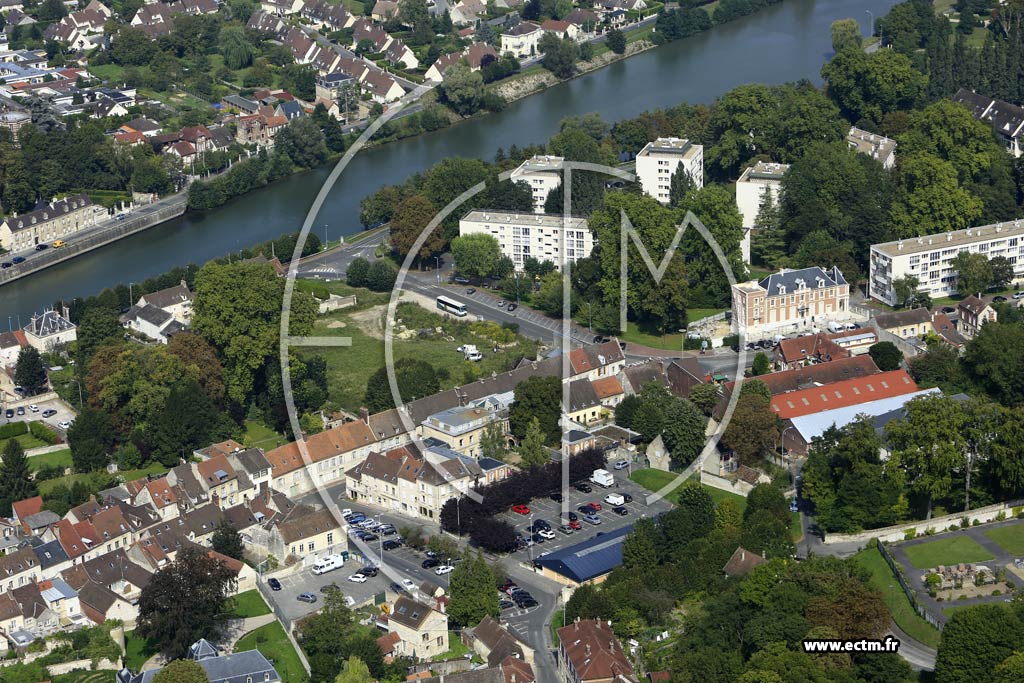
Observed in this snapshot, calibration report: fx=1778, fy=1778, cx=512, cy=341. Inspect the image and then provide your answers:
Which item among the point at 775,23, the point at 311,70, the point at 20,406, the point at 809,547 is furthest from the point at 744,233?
the point at 775,23

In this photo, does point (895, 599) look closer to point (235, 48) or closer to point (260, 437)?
point (260, 437)

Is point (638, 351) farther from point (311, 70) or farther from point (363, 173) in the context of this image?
point (311, 70)

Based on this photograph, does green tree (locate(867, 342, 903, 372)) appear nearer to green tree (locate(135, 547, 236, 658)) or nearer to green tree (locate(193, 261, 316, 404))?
green tree (locate(193, 261, 316, 404))

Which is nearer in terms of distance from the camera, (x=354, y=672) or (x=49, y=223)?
(x=354, y=672)

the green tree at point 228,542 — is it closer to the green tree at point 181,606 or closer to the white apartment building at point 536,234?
the green tree at point 181,606

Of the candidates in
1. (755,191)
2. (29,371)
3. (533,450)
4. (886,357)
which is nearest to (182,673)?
(533,450)

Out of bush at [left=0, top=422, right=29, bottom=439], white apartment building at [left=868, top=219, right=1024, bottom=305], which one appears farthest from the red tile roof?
bush at [left=0, top=422, right=29, bottom=439]
